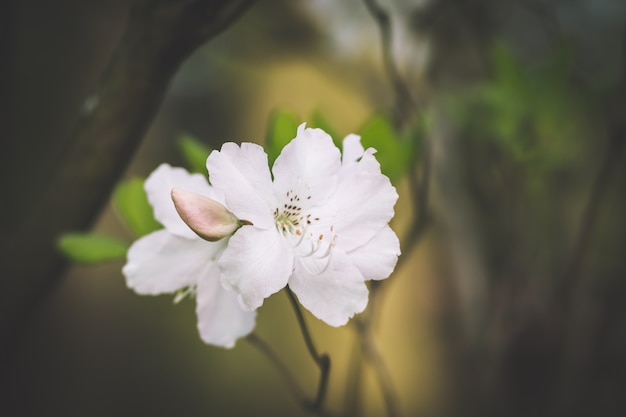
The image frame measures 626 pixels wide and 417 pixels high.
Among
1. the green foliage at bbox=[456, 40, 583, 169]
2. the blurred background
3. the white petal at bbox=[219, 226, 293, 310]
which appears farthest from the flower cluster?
the green foliage at bbox=[456, 40, 583, 169]

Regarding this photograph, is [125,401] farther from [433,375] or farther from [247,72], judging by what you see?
[247,72]

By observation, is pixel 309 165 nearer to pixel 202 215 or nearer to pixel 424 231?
pixel 202 215

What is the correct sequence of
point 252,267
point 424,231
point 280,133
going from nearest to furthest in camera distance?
point 252,267 < point 280,133 < point 424,231

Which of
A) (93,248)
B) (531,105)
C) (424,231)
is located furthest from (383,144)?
(424,231)

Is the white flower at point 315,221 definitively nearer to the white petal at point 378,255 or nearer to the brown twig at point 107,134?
the white petal at point 378,255

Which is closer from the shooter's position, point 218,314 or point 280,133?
point 218,314

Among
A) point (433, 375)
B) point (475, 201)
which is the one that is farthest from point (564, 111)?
point (433, 375)

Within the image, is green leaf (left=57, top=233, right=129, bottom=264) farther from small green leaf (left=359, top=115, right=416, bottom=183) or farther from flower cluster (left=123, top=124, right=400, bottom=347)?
small green leaf (left=359, top=115, right=416, bottom=183)
